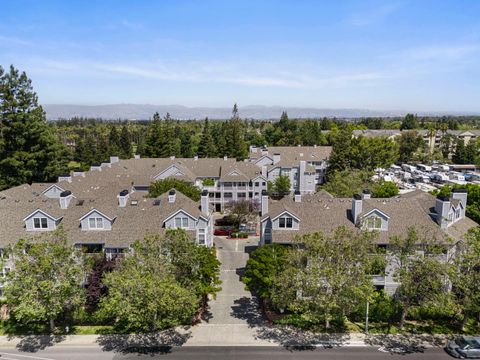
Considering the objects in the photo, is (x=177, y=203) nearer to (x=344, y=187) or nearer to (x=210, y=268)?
(x=210, y=268)

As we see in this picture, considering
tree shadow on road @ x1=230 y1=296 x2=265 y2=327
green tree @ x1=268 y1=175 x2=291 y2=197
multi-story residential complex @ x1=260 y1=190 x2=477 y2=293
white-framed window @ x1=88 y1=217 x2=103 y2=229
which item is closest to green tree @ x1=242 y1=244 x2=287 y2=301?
tree shadow on road @ x1=230 y1=296 x2=265 y2=327

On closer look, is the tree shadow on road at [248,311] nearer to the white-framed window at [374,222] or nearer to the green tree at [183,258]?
the green tree at [183,258]

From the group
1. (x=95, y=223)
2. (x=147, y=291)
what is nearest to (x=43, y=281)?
(x=147, y=291)

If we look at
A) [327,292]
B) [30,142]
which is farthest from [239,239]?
[30,142]

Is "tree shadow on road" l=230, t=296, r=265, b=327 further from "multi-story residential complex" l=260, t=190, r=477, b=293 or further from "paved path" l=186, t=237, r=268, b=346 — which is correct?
"multi-story residential complex" l=260, t=190, r=477, b=293

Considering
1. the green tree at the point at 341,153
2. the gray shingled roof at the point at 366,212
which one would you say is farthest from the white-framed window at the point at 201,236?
the green tree at the point at 341,153
